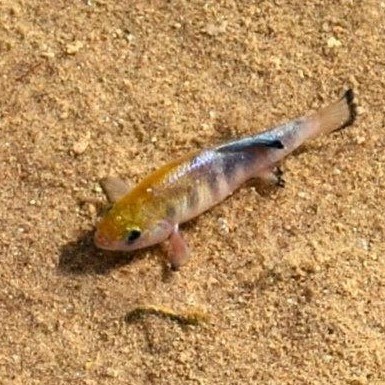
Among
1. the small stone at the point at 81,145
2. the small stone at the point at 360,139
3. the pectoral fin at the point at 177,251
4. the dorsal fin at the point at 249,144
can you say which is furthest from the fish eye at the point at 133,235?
the small stone at the point at 360,139

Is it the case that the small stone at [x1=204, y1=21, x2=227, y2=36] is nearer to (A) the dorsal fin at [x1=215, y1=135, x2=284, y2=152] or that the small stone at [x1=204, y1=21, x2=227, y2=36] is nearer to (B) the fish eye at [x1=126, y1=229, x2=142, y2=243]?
(A) the dorsal fin at [x1=215, y1=135, x2=284, y2=152]

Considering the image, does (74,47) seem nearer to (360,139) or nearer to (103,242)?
(103,242)

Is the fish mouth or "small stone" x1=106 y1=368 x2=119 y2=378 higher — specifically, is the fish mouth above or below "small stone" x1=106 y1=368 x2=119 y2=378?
above

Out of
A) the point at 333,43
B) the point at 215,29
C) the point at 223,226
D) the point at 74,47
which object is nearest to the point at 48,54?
the point at 74,47

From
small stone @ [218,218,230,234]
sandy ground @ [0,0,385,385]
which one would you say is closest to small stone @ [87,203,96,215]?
sandy ground @ [0,0,385,385]

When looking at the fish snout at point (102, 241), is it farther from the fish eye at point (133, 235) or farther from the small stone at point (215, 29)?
the small stone at point (215, 29)

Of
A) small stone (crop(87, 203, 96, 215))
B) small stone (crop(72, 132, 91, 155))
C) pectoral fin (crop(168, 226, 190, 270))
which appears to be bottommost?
pectoral fin (crop(168, 226, 190, 270))
